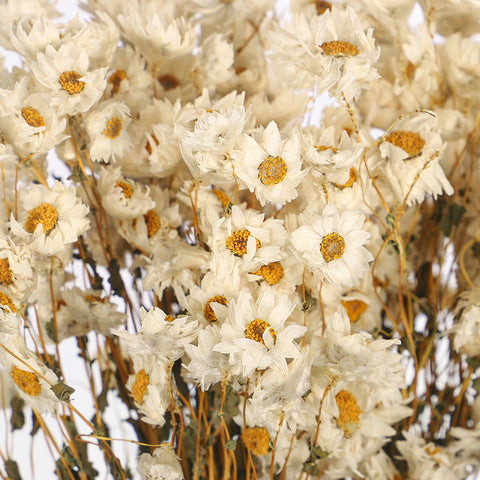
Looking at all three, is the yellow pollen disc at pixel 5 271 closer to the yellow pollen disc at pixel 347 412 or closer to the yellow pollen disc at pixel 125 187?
the yellow pollen disc at pixel 125 187

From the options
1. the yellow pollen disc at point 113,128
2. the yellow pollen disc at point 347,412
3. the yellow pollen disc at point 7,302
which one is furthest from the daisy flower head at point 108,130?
the yellow pollen disc at point 347,412

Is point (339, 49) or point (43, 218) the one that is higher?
point (339, 49)

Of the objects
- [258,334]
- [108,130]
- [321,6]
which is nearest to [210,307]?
[258,334]

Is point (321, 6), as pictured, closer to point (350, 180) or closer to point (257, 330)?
point (350, 180)

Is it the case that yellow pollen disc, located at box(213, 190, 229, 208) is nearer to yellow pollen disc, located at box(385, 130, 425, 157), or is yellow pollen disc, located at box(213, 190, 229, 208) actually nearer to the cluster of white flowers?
the cluster of white flowers

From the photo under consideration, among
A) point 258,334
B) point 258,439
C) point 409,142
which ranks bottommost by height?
point 258,439

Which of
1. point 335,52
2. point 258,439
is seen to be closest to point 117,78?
point 335,52

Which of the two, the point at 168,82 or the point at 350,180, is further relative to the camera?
the point at 168,82

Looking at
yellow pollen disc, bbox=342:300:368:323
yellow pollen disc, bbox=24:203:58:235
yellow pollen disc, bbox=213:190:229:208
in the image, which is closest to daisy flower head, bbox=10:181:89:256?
yellow pollen disc, bbox=24:203:58:235

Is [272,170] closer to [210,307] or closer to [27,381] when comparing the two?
[210,307]
